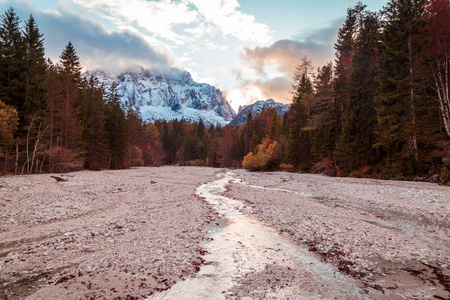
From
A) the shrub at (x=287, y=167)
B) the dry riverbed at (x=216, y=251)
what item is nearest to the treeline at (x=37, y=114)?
the dry riverbed at (x=216, y=251)

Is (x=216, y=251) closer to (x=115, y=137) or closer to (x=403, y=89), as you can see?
(x=403, y=89)

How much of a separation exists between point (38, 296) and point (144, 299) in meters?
2.02

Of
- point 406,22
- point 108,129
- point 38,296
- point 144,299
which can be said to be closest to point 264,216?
point 144,299

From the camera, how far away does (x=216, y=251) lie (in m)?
7.17

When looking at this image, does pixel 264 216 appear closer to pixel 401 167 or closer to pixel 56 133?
pixel 401 167

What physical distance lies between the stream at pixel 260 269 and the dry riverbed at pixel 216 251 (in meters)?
0.03

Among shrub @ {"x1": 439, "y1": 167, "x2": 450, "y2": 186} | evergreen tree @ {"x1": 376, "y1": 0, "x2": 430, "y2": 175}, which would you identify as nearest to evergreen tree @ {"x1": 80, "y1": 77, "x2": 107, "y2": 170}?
evergreen tree @ {"x1": 376, "y1": 0, "x2": 430, "y2": 175}

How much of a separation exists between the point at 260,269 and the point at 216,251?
5.72ft

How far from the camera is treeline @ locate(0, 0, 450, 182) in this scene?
23.6 m

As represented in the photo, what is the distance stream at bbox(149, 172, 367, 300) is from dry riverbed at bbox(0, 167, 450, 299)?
3 centimetres

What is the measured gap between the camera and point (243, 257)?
22.1ft

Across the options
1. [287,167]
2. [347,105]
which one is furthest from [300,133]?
[347,105]

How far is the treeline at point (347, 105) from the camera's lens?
23562 mm

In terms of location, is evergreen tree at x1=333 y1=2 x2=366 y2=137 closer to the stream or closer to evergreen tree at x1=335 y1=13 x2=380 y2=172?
evergreen tree at x1=335 y1=13 x2=380 y2=172
